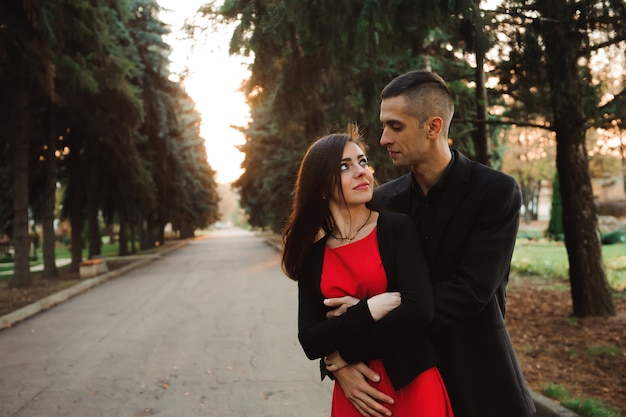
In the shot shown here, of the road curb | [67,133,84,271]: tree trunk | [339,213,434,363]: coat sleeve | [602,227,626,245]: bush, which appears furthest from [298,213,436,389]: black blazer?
[602,227,626,245]: bush

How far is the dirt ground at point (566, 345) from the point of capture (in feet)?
17.4

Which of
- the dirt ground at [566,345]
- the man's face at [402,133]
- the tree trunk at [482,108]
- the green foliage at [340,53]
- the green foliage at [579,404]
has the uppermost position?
the green foliage at [340,53]

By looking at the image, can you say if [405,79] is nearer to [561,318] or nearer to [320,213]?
[320,213]

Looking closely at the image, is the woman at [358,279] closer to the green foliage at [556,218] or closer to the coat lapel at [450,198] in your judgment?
the coat lapel at [450,198]

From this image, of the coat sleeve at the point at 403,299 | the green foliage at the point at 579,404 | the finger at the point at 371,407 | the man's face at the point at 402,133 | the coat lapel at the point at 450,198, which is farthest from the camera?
the green foliage at the point at 579,404

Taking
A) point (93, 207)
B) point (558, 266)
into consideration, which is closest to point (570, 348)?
point (558, 266)

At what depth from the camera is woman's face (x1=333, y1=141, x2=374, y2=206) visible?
2.29 m

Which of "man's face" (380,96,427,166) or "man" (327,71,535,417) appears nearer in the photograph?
"man" (327,71,535,417)

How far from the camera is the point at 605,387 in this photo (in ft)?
17.1

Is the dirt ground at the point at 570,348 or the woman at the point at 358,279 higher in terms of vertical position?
the woman at the point at 358,279

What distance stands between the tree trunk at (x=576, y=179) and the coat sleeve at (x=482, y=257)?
6.51 m

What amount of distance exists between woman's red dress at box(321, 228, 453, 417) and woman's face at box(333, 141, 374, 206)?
16 centimetres

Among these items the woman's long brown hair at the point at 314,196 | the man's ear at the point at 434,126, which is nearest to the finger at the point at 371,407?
the woman's long brown hair at the point at 314,196

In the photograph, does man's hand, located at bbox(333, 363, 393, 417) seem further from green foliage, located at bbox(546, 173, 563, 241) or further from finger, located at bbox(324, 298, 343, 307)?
green foliage, located at bbox(546, 173, 563, 241)
